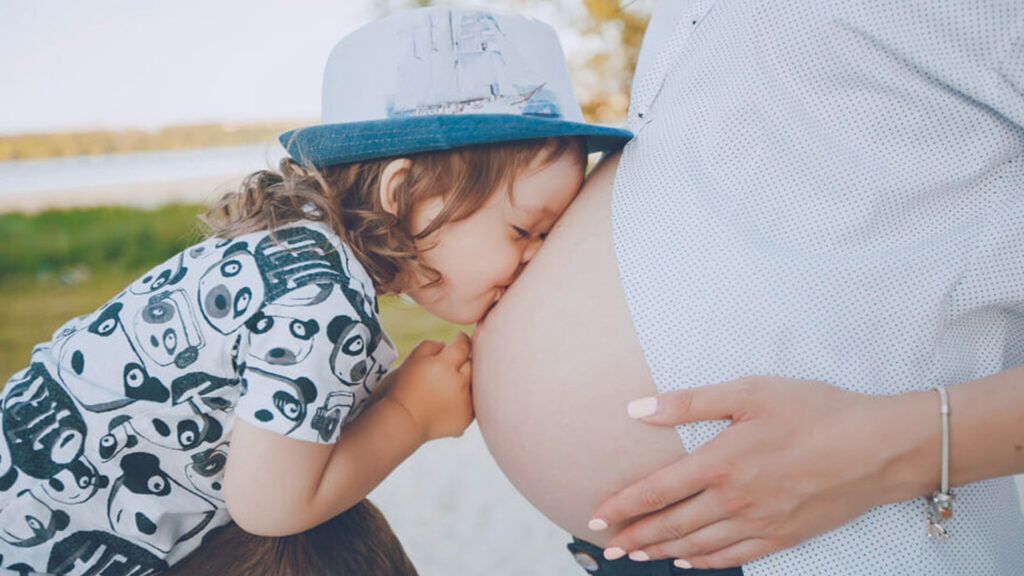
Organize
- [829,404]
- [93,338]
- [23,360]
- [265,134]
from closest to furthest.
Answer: [829,404]
[93,338]
[23,360]
[265,134]

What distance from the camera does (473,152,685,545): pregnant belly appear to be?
3.12ft

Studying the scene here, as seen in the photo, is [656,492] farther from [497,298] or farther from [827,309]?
[497,298]

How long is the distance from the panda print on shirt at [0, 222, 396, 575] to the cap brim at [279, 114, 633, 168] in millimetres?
158

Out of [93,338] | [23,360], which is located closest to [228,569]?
[93,338]

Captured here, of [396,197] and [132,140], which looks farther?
[132,140]

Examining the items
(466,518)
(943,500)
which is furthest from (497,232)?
(466,518)

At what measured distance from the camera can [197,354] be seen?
107cm

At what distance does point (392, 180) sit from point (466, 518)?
1626mm

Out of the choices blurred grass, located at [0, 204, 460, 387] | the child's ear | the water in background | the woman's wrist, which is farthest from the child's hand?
the water in background

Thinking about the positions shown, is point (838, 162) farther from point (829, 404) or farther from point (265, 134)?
point (265, 134)

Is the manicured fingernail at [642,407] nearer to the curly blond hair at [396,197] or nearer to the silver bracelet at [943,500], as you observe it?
the silver bracelet at [943,500]

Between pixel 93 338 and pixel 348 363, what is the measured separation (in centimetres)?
46

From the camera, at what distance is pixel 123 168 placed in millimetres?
8609

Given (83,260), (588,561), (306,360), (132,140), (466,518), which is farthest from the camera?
(132,140)
